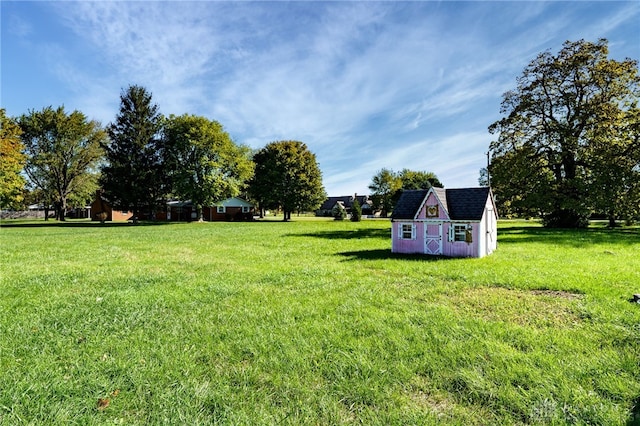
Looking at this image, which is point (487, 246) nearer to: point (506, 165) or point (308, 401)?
point (308, 401)

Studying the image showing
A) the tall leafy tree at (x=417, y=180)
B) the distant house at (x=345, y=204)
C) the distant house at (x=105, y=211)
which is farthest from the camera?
the distant house at (x=345, y=204)

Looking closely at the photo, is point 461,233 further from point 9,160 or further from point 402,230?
point 9,160

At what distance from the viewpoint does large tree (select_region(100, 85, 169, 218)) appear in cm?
4400

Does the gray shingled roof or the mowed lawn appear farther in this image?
the gray shingled roof

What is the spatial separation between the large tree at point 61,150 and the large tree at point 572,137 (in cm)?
5455

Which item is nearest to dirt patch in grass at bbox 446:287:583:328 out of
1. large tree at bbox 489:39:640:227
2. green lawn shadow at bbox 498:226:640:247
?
green lawn shadow at bbox 498:226:640:247

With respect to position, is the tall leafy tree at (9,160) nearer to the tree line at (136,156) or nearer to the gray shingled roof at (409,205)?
the tree line at (136,156)

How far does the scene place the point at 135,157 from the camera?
45.0 m

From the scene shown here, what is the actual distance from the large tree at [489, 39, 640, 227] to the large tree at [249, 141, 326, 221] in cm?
3071

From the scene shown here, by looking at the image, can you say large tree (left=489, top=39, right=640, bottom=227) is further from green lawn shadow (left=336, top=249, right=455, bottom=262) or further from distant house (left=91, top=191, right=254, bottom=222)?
distant house (left=91, top=191, right=254, bottom=222)

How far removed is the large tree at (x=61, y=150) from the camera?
4609 cm

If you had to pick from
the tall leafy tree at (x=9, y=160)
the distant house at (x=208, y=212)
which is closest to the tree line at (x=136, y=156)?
the tall leafy tree at (x=9, y=160)

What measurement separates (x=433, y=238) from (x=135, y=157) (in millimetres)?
44307

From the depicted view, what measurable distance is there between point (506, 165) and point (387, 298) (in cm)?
2813
